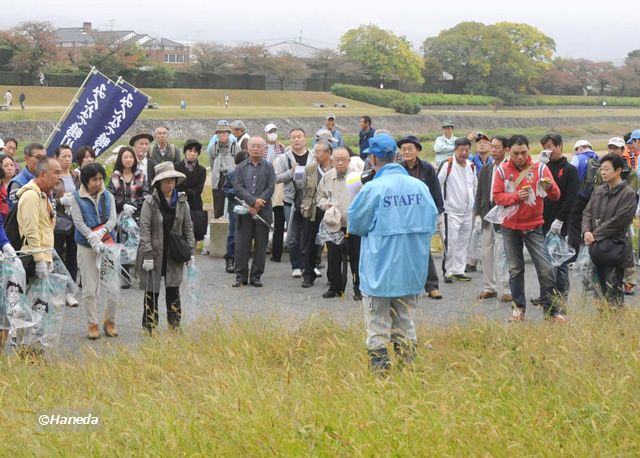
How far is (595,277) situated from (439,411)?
4.59 m

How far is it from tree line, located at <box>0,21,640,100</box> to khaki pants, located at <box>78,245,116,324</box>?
204 ft

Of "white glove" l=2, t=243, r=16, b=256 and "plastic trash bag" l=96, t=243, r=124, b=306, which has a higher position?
"white glove" l=2, t=243, r=16, b=256

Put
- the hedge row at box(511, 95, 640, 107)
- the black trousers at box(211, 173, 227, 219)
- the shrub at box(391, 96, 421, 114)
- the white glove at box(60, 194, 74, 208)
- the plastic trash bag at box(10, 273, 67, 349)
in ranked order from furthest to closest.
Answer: the hedge row at box(511, 95, 640, 107), the shrub at box(391, 96, 421, 114), the black trousers at box(211, 173, 227, 219), the white glove at box(60, 194, 74, 208), the plastic trash bag at box(10, 273, 67, 349)

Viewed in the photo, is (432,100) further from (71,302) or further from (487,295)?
(71,302)

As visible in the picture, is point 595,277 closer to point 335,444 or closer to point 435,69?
point 335,444

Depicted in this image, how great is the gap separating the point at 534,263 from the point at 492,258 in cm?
177

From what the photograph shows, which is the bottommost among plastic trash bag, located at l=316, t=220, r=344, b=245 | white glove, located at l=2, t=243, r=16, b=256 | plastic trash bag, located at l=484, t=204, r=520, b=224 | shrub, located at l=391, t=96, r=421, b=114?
shrub, located at l=391, t=96, r=421, b=114

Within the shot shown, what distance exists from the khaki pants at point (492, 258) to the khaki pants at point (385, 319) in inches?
169

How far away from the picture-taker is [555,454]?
475 cm

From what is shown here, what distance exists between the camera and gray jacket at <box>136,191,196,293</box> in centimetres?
859

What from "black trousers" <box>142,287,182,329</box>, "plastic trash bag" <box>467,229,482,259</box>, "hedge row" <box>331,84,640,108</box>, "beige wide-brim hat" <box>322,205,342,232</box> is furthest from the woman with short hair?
"hedge row" <box>331,84,640,108</box>

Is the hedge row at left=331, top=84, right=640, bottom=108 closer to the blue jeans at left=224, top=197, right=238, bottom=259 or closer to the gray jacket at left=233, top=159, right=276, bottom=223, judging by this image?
the blue jeans at left=224, top=197, right=238, bottom=259

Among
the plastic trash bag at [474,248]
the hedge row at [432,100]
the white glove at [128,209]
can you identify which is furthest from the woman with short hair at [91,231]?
the hedge row at [432,100]

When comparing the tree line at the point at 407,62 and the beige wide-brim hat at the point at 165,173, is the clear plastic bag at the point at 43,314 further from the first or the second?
the tree line at the point at 407,62
